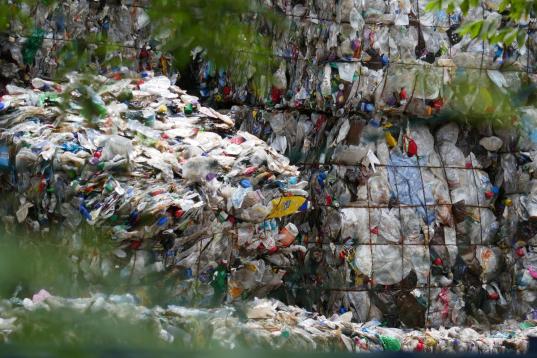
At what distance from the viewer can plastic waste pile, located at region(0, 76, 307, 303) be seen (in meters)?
4.59

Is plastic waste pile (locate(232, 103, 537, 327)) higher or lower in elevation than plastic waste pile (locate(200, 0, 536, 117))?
lower

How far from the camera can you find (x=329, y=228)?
6.52 metres

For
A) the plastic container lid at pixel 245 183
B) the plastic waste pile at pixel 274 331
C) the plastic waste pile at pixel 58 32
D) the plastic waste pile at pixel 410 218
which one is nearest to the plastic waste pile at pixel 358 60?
the plastic waste pile at pixel 410 218

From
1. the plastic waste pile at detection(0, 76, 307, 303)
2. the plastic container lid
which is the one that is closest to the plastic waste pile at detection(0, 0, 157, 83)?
the plastic waste pile at detection(0, 76, 307, 303)

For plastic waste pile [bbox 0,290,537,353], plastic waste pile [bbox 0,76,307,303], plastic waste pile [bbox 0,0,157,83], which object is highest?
plastic waste pile [bbox 0,0,157,83]

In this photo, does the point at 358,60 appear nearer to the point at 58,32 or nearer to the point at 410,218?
the point at 410,218

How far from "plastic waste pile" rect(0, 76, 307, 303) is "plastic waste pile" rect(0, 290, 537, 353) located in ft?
0.70

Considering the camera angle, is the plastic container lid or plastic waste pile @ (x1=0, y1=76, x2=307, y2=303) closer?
plastic waste pile @ (x1=0, y1=76, x2=307, y2=303)

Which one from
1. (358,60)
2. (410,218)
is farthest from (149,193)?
(410,218)

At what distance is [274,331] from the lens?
474 centimetres

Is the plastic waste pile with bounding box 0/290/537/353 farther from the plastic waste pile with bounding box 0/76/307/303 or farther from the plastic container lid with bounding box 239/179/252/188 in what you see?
the plastic container lid with bounding box 239/179/252/188

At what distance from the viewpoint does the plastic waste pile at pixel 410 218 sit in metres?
6.51

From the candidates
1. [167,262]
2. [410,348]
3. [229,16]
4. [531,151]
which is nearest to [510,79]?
[531,151]

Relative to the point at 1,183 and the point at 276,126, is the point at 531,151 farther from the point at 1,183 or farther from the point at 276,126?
the point at 1,183
